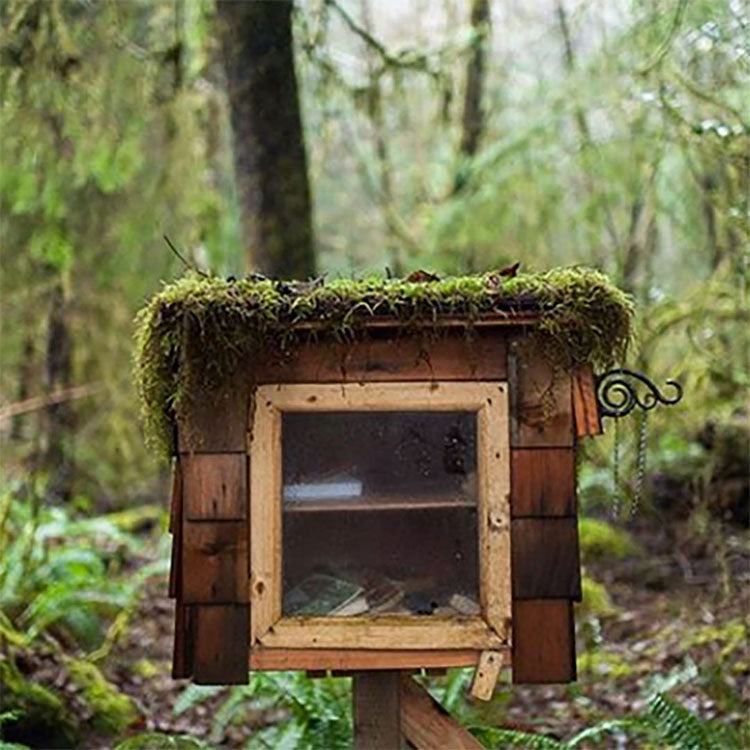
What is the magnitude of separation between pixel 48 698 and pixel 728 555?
10.9 ft

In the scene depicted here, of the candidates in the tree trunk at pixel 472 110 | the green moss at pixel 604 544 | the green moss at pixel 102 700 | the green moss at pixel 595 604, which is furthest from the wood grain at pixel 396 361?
the tree trunk at pixel 472 110

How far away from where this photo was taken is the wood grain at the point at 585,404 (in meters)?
2.98

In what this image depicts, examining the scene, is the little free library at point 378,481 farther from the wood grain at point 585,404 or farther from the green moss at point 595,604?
the green moss at point 595,604

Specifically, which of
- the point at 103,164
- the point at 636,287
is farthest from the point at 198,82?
the point at 636,287

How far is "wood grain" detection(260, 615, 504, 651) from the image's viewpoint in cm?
300

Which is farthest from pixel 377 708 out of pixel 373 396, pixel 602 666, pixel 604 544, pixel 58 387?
pixel 58 387

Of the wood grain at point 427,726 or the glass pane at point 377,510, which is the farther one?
the wood grain at point 427,726

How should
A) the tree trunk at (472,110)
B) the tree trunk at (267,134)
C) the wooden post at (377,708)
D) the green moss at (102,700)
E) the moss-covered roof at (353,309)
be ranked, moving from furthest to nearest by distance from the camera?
the tree trunk at (472,110) → the tree trunk at (267,134) → the green moss at (102,700) → the wooden post at (377,708) → the moss-covered roof at (353,309)

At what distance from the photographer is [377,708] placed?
319 centimetres

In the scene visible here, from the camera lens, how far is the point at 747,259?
4.88m

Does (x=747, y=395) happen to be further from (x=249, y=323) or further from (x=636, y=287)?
(x=249, y=323)

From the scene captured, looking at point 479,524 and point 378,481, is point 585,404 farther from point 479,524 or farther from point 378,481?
point 378,481

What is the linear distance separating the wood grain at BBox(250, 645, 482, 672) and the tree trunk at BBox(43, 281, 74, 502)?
531cm

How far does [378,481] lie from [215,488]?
1.37 feet
